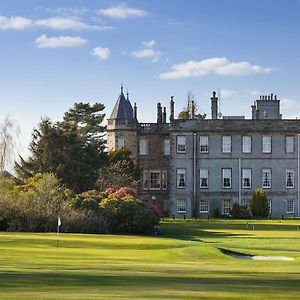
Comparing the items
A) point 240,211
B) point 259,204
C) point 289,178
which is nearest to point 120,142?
point 240,211

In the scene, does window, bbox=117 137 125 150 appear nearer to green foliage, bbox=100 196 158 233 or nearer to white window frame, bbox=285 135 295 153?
white window frame, bbox=285 135 295 153

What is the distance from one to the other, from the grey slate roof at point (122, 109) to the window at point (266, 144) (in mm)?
15423

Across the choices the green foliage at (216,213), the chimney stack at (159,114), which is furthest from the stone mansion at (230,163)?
the chimney stack at (159,114)

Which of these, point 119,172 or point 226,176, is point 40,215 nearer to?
point 119,172

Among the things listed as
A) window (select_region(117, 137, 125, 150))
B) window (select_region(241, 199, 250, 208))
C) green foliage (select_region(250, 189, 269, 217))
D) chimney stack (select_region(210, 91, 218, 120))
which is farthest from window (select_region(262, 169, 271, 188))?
window (select_region(117, 137, 125, 150))

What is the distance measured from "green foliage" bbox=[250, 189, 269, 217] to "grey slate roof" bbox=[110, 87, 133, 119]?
18195mm

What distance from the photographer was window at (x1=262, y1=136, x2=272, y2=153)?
79.4 m

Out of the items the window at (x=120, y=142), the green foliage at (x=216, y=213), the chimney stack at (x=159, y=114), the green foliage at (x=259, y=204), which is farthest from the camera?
the chimney stack at (x=159, y=114)

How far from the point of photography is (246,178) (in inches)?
3125

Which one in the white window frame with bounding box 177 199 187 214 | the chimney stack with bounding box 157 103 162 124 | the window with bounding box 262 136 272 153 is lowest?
the white window frame with bounding box 177 199 187 214

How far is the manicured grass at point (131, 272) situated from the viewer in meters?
14.5

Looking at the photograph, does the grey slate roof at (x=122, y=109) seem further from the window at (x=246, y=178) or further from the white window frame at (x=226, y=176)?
the window at (x=246, y=178)

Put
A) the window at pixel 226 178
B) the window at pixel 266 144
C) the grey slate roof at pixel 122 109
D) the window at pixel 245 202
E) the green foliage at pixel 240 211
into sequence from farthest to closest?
the grey slate roof at pixel 122 109
the window at pixel 266 144
the window at pixel 226 178
the window at pixel 245 202
the green foliage at pixel 240 211

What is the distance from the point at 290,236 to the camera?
45.7 meters
